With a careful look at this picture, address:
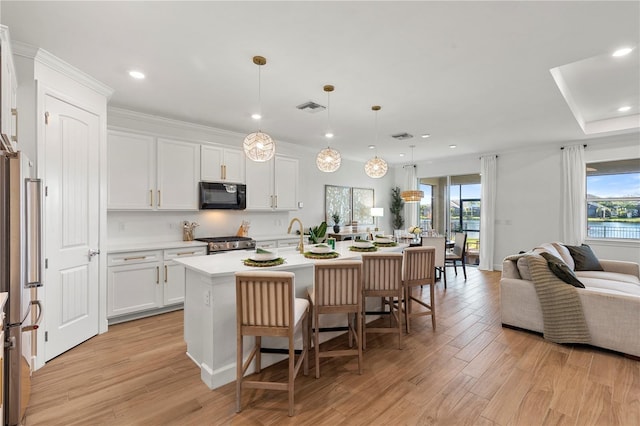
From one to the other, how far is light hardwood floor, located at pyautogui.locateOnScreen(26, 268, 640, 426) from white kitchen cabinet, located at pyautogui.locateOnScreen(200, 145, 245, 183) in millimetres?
2435

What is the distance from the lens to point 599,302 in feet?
9.71

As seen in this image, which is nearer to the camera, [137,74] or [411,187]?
[137,74]

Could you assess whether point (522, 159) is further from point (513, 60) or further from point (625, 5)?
point (625, 5)

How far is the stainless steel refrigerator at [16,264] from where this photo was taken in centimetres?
177

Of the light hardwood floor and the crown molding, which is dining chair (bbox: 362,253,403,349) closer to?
the light hardwood floor

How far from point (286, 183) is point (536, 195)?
17.4 ft

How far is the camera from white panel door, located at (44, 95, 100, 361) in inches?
110

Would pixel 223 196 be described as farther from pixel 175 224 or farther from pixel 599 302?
pixel 599 302

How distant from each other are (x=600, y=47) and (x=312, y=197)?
200 inches

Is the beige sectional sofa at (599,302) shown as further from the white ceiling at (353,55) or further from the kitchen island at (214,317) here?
the kitchen island at (214,317)

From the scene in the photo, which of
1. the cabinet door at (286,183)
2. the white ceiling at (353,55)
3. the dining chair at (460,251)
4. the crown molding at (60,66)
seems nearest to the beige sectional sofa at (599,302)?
the dining chair at (460,251)

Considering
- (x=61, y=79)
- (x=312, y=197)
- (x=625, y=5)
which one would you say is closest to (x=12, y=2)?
(x=61, y=79)

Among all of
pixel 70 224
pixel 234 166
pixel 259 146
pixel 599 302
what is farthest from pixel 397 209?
pixel 70 224

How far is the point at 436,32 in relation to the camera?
235 centimetres
